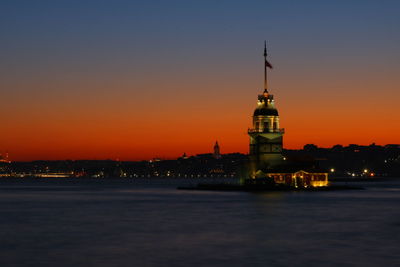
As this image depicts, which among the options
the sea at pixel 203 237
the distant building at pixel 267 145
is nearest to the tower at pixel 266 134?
the distant building at pixel 267 145

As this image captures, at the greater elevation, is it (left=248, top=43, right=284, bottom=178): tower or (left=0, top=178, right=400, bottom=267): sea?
(left=248, top=43, right=284, bottom=178): tower

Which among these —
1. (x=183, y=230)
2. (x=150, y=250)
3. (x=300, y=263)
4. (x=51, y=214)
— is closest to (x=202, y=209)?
(x=51, y=214)

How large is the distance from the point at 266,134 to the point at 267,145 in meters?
1.98

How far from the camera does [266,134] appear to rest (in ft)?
391

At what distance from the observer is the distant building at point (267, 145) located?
119688 millimetres

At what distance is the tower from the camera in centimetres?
11969

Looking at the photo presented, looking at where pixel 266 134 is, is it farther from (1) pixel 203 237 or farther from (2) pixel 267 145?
(1) pixel 203 237

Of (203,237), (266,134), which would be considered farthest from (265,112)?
(203,237)

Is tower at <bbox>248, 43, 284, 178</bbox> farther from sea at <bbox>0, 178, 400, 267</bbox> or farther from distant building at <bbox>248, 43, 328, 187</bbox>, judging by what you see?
sea at <bbox>0, 178, 400, 267</bbox>

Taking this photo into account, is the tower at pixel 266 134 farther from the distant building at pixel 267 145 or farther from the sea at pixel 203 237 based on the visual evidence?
the sea at pixel 203 237

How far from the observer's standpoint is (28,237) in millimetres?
49562

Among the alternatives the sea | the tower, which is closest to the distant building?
the tower

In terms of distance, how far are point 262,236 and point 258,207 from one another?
A: 99.3ft

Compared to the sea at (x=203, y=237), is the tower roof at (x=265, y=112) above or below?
above
